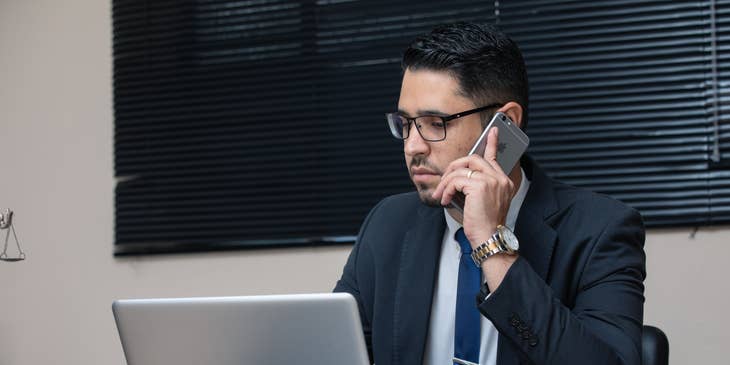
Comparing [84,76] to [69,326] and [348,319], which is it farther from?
[348,319]

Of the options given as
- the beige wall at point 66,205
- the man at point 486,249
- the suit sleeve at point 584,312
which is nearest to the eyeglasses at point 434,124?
the man at point 486,249

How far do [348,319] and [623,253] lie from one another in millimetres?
704

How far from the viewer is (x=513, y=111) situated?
175 centimetres

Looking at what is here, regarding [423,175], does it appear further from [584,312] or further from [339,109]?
[339,109]

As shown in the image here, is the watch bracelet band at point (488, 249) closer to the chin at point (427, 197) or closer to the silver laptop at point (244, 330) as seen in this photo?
the chin at point (427, 197)

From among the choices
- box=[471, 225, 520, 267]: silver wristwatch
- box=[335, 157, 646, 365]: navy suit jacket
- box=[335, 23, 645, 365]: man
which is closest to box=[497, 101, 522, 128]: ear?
box=[335, 23, 645, 365]: man

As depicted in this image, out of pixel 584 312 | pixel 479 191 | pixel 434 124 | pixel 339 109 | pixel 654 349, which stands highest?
pixel 339 109

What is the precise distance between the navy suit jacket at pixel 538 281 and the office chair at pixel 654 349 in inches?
6.4

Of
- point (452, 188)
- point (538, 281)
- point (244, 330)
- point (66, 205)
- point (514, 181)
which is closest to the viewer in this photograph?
point (244, 330)

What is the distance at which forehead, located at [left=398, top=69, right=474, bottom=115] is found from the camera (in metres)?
1.68

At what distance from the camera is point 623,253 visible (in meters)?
1.64

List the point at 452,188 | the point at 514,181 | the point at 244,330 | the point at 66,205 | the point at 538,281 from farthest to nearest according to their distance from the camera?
1. the point at 66,205
2. the point at 514,181
3. the point at 452,188
4. the point at 538,281
5. the point at 244,330

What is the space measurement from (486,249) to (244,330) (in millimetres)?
470

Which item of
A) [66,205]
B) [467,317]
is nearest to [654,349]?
[467,317]
